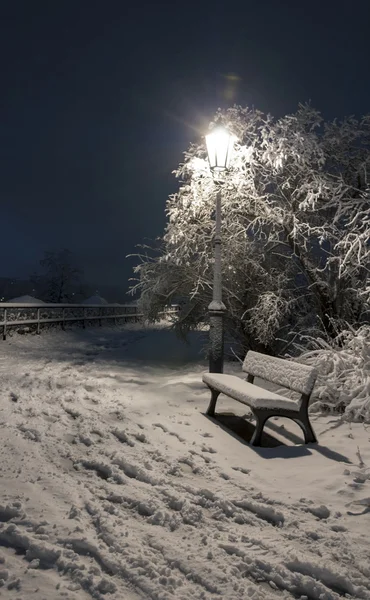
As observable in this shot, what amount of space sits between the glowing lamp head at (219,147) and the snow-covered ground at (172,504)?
417cm

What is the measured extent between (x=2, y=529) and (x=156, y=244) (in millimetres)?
10837

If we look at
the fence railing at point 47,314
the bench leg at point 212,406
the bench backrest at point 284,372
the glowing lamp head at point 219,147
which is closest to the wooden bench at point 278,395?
the bench backrest at point 284,372

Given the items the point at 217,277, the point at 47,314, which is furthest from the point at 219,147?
the point at 47,314

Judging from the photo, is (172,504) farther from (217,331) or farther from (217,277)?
(217,277)

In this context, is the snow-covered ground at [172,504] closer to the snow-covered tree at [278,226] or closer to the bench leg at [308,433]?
the bench leg at [308,433]

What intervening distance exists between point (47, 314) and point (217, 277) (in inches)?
498

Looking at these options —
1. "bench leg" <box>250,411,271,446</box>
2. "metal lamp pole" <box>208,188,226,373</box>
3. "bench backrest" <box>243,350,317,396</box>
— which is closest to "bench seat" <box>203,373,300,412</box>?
"bench leg" <box>250,411,271,446</box>

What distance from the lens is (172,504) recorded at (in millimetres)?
3463

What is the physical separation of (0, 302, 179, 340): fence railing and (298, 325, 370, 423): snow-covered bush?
7.21m

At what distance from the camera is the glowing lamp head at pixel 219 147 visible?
7.71m

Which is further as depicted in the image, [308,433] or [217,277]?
[217,277]

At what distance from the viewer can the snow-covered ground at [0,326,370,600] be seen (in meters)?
2.50

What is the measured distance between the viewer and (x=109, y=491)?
3617mm

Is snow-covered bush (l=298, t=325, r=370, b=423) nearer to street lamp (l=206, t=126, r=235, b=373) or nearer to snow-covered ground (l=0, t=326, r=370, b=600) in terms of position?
snow-covered ground (l=0, t=326, r=370, b=600)
